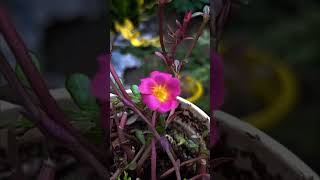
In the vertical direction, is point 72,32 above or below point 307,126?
above

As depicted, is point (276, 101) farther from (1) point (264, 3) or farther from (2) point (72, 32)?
(2) point (72, 32)

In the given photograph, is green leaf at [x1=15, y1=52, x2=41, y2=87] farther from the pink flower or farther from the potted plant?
the pink flower

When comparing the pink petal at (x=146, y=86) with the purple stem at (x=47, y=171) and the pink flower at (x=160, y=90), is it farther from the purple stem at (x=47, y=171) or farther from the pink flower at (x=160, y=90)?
the purple stem at (x=47, y=171)

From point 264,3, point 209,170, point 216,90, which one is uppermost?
point 264,3

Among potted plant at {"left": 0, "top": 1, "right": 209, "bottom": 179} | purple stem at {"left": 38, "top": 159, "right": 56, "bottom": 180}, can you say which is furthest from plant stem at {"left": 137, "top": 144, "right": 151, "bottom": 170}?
purple stem at {"left": 38, "top": 159, "right": 56, "bottom": 180}

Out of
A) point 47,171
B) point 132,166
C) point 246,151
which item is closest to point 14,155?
point 47,171

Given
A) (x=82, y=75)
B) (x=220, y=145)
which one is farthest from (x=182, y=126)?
(x=82, y=75)

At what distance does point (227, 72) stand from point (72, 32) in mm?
212

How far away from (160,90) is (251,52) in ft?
0.50

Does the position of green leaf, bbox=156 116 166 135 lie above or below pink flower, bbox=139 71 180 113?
below

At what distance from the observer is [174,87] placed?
64 cm

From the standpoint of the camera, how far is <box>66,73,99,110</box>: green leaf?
65cm

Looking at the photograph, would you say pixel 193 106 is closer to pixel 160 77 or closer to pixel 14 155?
pixel 160 77

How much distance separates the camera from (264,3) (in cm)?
67
